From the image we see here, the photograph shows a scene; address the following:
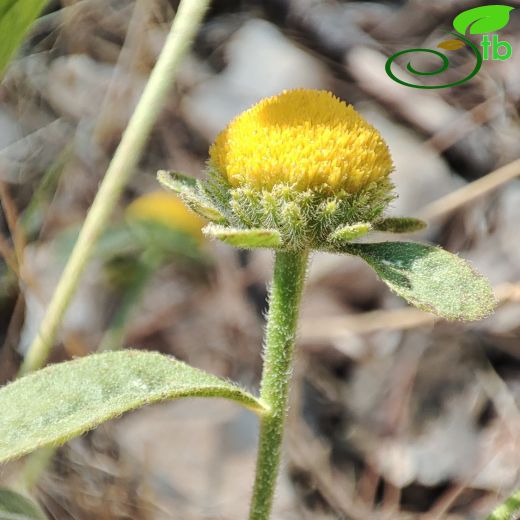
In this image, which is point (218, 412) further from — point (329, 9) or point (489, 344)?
point (329, 9)

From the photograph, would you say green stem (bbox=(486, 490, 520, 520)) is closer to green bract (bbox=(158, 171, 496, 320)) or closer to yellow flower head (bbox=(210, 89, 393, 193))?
green bract (bbox=(158, 171, 496, 320))

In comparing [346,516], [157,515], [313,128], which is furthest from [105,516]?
[313,128]

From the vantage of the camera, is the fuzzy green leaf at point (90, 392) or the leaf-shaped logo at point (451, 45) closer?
the fuzzy green leaf at point (90, 392)

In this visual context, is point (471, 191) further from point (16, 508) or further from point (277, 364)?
point (16, 508)

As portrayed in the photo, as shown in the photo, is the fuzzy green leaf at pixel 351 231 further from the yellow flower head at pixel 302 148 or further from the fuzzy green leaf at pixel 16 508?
the fuzzy green leaf at pixel 16 508

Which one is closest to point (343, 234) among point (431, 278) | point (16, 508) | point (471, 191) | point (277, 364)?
point (431, 278)

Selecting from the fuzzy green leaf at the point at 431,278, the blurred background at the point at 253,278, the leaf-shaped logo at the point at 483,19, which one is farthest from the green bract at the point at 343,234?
the leaf-shaped logo at the point at 483,19

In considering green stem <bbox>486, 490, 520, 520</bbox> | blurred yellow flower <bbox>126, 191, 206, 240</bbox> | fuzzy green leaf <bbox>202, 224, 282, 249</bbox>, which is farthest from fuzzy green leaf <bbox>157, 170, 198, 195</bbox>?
blurred yellow flower <bbox>126, 191, 206, 240</bbox>
